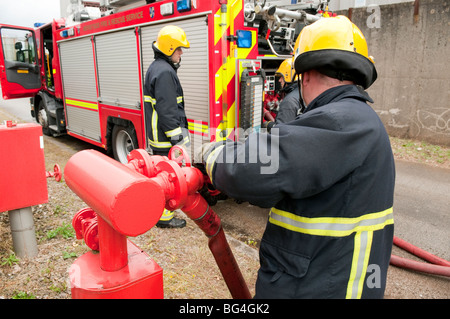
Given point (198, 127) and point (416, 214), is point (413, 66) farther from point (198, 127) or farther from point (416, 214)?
point (198, 127)

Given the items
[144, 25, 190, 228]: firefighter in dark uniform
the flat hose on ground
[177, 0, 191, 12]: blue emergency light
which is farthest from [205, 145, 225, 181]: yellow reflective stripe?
[177, 0, 191, 12]: blue emergency light

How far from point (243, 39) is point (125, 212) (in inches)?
132

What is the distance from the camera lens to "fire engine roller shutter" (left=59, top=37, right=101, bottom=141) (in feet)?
20.9

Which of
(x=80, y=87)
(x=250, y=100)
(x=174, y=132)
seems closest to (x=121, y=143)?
(x=80, y=87)

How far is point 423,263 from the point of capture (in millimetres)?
3074

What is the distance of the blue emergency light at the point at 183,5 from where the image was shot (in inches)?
154

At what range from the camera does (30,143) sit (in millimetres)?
2908

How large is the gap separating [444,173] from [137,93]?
5.25 meters

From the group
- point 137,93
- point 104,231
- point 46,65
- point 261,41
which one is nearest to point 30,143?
point 104,231

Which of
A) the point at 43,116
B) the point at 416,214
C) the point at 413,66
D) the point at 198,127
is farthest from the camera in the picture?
the point at 43,116

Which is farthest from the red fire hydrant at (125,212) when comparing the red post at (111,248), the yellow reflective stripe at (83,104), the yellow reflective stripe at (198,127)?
the yellow reflective stripe at (83,104)

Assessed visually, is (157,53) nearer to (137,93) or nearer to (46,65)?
(137,93)

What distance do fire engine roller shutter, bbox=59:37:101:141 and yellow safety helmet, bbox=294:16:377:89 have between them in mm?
5686

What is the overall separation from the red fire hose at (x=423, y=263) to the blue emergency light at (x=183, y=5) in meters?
3.30
